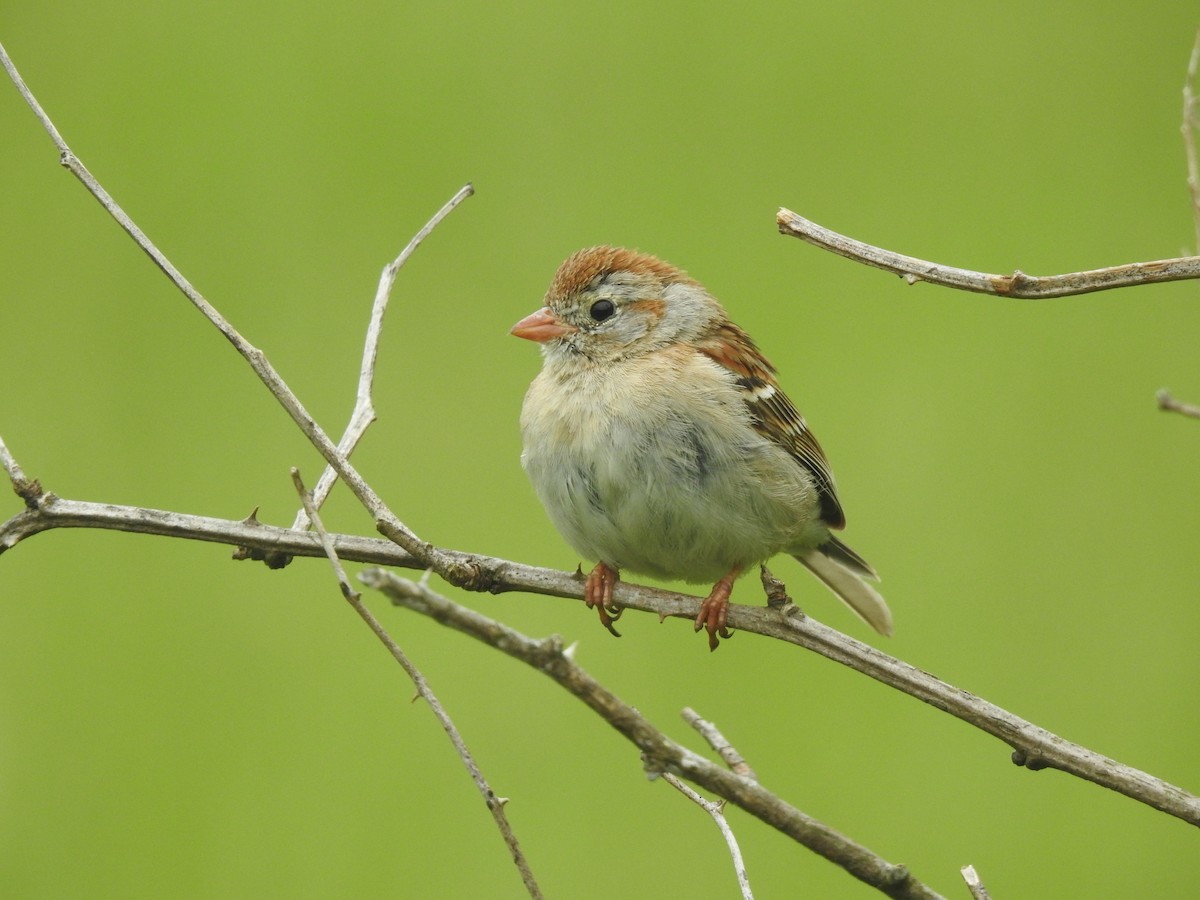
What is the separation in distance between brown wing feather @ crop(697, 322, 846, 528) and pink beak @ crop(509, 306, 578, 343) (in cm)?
36

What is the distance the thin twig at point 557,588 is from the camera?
5.90 ft

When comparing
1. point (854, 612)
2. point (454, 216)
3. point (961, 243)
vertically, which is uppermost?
point (454, 216)

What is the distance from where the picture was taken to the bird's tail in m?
3.29

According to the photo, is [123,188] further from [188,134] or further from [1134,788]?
[1134,788]

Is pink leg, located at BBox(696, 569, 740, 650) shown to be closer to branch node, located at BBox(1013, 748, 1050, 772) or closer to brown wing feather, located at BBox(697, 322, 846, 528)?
brown wing feather, located at BBox(697, 322, 846, 528)

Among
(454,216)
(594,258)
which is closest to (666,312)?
(594,258)

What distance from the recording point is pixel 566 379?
2.93 meters

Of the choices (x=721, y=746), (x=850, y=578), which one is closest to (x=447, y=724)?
(x=721, y=746)

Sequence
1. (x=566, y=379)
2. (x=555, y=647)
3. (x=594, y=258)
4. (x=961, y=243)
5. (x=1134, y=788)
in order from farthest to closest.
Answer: (x=961, y=243)
(x=594, y=258)
(x=566, y=379)
(x=1134, y=788)
(x=555, y=647)

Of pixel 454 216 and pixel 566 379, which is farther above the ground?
pixel 454 216

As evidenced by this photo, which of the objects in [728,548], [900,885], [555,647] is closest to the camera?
[555,647]

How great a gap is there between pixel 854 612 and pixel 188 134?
9.33ft

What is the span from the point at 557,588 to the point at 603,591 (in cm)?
23

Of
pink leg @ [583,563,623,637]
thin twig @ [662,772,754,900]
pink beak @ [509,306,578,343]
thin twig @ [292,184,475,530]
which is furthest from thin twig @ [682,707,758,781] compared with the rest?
pink beak @ [509,306,578,343]
